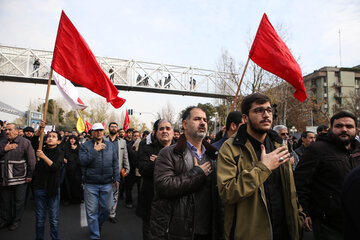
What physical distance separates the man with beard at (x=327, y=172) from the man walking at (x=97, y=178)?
328 centimetres

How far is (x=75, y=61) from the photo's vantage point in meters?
4.57

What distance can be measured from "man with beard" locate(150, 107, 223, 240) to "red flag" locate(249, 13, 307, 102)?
3.17 meters

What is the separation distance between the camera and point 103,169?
462 cm

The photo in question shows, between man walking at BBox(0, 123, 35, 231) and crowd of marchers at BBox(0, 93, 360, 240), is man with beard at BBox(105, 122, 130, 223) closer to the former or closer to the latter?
man walking at BBox(0, 123, 35, 231)

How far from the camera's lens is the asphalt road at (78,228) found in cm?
478

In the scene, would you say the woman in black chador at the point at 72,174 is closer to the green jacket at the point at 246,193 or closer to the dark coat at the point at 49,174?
the dark coat at the point at 49,174

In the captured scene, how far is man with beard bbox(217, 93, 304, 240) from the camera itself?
1947mm

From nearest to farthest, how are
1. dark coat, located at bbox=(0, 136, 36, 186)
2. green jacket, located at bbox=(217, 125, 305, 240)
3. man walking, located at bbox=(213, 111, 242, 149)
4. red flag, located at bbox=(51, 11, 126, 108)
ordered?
green jacket, located at bbox=(217, 125, 305, 240) < man walking, located at bbox=(213, 111, 242, 149) < red flag, located at bbox=(51, 11, 126, 108) < dark coat, located at bbox=(0, 136, 36, 186)

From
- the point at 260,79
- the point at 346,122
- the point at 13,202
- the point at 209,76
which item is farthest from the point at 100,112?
the point at 346,122

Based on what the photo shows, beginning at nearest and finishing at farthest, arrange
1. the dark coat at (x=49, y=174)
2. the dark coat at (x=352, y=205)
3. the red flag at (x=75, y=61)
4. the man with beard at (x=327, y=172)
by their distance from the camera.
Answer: the dark coat at (x=352, y=205) < the man with beard at (x=327, y=172) < the dark coat at (x=49, y=174) < the red flag at (x=75, y=61)

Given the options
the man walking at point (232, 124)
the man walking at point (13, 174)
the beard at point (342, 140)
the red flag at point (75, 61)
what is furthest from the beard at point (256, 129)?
the man walking at point (13, 174)

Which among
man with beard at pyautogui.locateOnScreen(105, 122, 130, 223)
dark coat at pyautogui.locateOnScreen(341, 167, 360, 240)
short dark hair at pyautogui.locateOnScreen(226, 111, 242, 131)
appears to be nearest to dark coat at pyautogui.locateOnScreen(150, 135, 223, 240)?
dark coat at pyautogui.locateOnScreen(341, 167, 360, 240)

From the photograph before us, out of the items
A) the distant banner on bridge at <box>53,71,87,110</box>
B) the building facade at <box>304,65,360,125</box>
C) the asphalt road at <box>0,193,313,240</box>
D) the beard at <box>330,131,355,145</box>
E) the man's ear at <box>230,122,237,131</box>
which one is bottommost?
the asphalt road at <box>0,193,313,240</box>

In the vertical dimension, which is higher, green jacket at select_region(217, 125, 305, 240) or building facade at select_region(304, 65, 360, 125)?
building facade at select_region(304, 65, 360, 125)
